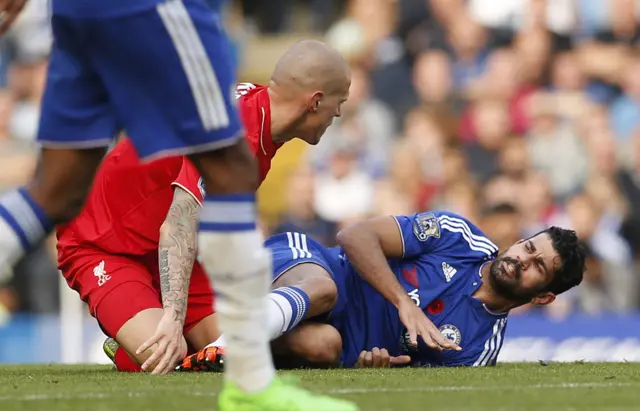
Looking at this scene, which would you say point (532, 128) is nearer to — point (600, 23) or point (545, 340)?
point (600, 23)

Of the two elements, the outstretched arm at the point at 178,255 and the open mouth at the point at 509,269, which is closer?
the outstretched arm at the point at 178,255

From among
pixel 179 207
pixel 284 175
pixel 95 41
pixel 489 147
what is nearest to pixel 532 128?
pixel 489 147

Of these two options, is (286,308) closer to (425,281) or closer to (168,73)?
(425,281)

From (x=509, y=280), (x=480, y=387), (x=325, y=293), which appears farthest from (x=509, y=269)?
(x=480, y=387)

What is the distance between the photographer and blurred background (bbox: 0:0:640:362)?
10.7m

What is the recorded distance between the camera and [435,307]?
254 inches

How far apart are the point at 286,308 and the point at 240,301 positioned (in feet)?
6.39

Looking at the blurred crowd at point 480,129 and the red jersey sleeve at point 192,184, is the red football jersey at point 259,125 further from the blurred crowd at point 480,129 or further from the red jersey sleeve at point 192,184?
the blurred crowd at point 480,129

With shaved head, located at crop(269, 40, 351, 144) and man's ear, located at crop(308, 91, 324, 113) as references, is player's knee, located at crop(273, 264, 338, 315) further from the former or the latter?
man's ear, located at crop(308, 91, 324, 113)

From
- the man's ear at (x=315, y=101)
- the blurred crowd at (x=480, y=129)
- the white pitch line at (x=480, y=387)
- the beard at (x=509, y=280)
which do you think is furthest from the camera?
the blurred crowd at (x=480, y=129)

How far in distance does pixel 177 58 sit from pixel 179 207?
6.43ft

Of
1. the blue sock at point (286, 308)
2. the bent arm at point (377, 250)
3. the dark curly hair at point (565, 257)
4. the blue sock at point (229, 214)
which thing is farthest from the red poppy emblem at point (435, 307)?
the blue sock at point (229, 214)

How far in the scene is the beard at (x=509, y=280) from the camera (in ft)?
20.8

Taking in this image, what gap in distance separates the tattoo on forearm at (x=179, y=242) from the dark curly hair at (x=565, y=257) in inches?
72.2
